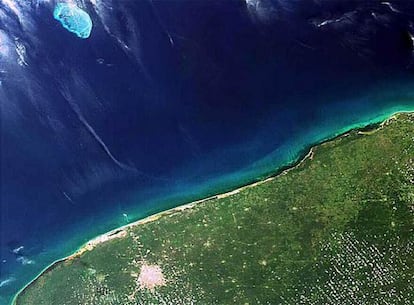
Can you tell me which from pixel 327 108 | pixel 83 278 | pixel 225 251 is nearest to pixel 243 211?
pixel 225 251

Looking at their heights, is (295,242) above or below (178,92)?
below

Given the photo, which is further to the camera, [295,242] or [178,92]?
[178,92]

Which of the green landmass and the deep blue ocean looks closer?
the green landmass

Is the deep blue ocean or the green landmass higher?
the deep blue ocean

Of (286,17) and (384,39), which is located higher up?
(286,17)

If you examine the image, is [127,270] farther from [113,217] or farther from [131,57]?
[131,57]
